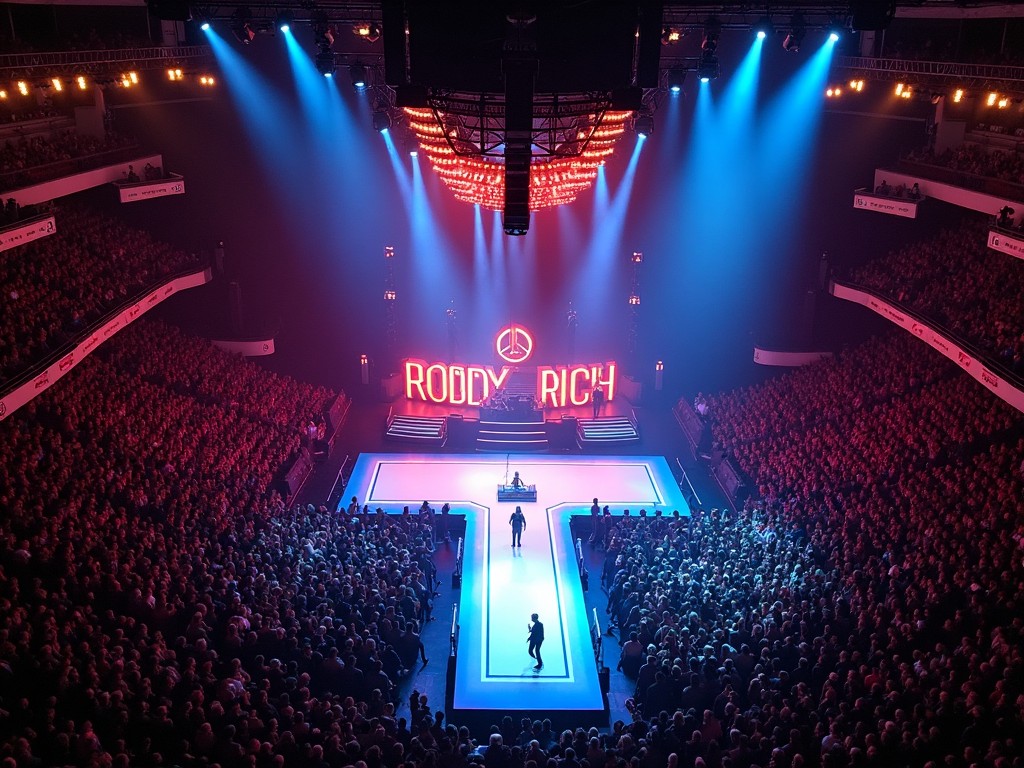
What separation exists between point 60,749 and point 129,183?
51.8 feet

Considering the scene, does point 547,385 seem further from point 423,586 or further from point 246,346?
point 423,586

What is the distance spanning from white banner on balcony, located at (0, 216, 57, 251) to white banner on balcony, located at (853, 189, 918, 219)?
18.1m

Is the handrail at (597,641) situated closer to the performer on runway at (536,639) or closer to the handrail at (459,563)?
the performer on runway at (536,639)

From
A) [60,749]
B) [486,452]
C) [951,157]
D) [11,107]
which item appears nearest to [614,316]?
[486,452]

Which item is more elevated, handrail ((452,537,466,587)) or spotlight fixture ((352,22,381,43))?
spotlight fixture ((352,22,381,43))

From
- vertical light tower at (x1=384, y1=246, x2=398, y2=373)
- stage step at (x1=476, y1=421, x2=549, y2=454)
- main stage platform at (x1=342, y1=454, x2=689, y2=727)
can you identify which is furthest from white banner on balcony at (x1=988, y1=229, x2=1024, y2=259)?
vertical light tower at (x1=384, y1=246, x2=398, y2=373)

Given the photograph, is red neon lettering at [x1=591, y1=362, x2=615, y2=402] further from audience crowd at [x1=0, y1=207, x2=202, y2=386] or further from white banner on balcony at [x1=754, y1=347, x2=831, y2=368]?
audience crowd at [x1=0, y1=207, x2=202, y2=386]

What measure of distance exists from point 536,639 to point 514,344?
40.4 feet

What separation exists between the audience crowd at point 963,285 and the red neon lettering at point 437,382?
11346 mm

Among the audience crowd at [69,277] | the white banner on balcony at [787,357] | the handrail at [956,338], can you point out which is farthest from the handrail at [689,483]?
the audience crowd at [69,277]

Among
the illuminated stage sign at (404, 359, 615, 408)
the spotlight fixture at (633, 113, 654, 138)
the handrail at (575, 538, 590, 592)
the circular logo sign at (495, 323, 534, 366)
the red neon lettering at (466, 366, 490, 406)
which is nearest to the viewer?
the spotlight fixture at (633, 113, 654, 138)

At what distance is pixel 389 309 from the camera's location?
26.3m

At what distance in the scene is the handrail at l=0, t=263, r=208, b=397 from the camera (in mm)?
14359

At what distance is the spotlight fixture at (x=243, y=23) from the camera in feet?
48.5
